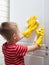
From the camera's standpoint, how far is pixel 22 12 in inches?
70.1

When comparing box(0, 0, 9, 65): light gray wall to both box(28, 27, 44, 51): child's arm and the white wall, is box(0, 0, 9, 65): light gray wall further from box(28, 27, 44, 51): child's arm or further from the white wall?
box(28, 27, 44, 51): child's arm

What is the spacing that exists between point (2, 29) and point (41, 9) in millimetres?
456

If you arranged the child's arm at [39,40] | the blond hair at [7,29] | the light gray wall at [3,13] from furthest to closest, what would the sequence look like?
the light gray wall at [3,13] < the child's arm at [39,40] < the blond hair at [7,29]

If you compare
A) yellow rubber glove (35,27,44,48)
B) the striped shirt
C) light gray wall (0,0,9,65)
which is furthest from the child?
light gray wall (0,0,9,65)

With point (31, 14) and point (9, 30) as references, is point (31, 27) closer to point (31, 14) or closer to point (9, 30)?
point (31, 14)

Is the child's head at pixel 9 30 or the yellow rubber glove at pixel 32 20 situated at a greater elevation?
the yellow rubber glove at pixel 32 20

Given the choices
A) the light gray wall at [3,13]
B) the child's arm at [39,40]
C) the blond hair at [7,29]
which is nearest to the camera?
the blond hair at [7,29]

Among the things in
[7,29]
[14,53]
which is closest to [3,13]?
[7,29]

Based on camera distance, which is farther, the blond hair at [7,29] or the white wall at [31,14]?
the white wall at [31,14]

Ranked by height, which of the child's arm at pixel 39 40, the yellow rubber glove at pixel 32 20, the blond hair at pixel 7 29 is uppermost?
the yellow rubber glove at pixel 32 20

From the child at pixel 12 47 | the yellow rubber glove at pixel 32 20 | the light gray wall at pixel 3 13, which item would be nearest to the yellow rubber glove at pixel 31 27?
the yellow rubber glove at pixel 32 20

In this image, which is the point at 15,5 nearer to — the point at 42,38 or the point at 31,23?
the point at 31,23

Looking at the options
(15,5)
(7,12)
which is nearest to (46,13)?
(15,5)

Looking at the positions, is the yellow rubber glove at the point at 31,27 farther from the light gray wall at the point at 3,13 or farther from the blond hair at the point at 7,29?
the light gray wall at the point at 3,13
